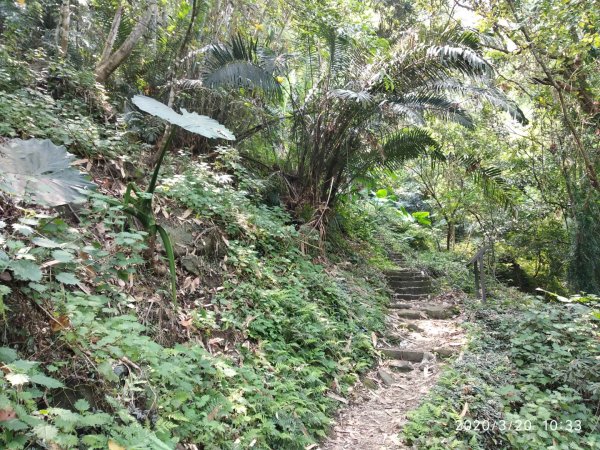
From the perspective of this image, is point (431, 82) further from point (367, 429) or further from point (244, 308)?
point (367, 429)

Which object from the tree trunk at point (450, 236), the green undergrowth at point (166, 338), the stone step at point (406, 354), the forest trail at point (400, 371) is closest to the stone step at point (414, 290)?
the forest trail at point (400, 371)

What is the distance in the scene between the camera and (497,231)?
Result: 1058 centimetres

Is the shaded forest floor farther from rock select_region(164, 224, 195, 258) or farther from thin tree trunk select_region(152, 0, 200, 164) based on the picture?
thin tree trunk select_region(152, 0, 200, 164)

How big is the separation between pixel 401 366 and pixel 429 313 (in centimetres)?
226

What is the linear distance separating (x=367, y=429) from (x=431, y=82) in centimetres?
568

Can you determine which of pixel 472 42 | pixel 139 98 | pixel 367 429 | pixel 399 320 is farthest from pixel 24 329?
pixel 472 42

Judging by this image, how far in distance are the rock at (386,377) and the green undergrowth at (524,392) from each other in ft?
2.23

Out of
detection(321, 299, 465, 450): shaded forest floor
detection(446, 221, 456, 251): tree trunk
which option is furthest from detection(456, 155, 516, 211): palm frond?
detection(446, 221, 456, 251): tree trunk

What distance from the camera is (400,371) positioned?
4.93 m

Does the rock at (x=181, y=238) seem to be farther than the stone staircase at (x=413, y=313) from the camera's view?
No

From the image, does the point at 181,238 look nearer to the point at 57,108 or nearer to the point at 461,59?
the point at 57,108

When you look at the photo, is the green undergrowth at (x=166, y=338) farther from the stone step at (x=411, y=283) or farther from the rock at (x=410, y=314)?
the stone step at (x=411, y=283)
